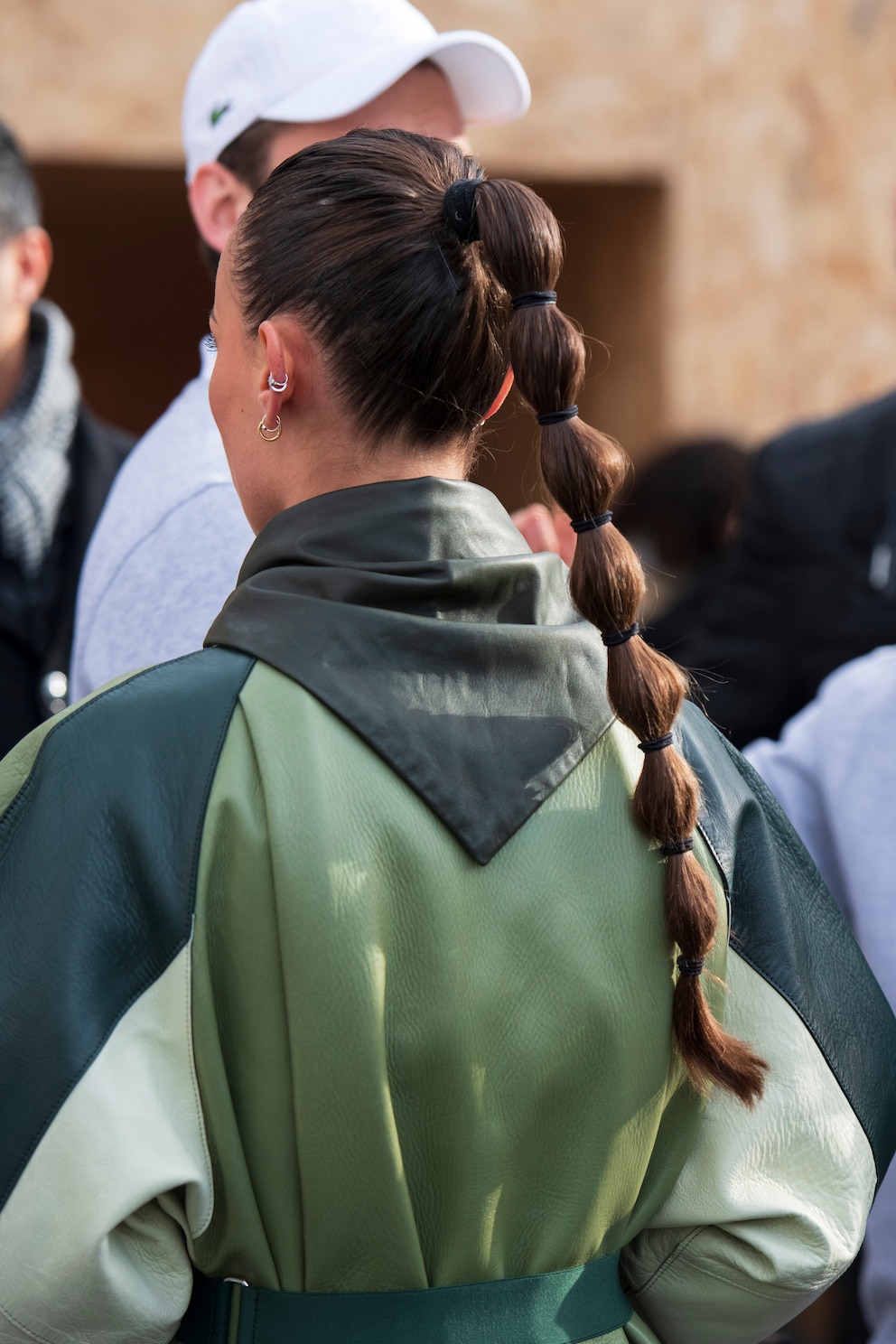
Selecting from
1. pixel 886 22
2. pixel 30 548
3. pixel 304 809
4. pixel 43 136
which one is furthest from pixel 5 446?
pixel 886 22

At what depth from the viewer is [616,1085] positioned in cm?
117

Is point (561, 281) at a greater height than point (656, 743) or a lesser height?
lesser

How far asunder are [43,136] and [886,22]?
204 centimetres

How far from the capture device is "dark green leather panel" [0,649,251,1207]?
104cm

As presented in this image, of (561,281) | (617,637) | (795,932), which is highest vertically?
(617,637)

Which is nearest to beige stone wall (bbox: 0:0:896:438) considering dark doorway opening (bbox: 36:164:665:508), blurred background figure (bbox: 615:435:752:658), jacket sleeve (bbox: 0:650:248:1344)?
dark doorway opening (bbox: 36:164:665:508)

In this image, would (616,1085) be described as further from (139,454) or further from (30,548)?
(30,548)

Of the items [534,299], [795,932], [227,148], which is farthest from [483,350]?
[227,148]

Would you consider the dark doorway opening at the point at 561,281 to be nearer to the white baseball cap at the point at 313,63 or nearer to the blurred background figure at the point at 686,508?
the blurred background figure at the point at 686,508

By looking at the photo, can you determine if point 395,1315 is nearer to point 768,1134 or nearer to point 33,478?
point 768,1134

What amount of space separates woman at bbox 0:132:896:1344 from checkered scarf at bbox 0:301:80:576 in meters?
1.55

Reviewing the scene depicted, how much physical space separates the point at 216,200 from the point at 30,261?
3.63 feet

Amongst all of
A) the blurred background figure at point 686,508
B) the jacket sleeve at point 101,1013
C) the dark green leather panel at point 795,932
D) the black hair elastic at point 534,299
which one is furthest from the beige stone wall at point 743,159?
the jacket sleeve at point 101,1013

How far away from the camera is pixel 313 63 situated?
1.75 meters
